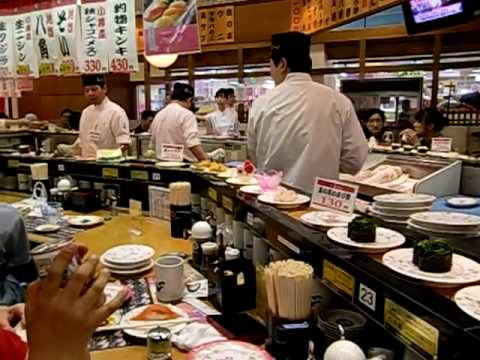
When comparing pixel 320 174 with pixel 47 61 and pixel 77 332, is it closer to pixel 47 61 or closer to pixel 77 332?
pixel 77 332

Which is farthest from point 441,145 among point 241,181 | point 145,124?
point 145,124

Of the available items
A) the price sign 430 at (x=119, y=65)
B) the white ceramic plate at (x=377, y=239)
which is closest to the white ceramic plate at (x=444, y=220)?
the white ceramic plate at (x=377, y=239)

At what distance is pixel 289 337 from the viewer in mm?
1337

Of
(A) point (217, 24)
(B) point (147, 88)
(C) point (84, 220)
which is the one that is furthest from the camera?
(B) point (147, 88)

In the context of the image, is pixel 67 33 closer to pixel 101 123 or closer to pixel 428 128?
pixel 101 123

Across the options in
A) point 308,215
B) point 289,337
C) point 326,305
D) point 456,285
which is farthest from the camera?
point 308,215

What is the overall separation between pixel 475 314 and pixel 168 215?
222 cm

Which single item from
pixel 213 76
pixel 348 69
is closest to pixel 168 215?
pixel 348 69

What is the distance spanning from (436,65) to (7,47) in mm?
5435

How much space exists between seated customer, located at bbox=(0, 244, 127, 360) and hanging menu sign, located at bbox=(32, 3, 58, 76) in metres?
4.45

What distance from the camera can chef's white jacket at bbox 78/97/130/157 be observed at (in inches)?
187

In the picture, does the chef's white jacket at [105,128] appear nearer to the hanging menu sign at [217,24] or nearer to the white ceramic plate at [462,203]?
the hanging menu sign at [217,24]

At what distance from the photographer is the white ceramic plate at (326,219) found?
5.47ft

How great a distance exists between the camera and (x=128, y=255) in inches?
87.6
